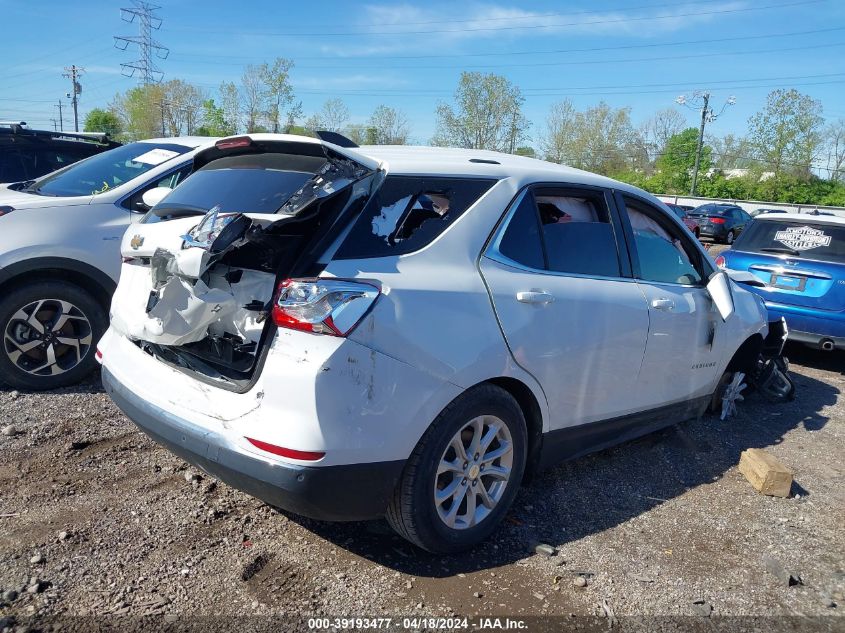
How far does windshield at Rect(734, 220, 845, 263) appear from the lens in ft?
22.7

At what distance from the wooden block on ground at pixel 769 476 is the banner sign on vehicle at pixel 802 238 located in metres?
3.83

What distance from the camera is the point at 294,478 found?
2.48m

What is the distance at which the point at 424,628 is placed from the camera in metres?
2.60

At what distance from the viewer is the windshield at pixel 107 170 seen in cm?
546

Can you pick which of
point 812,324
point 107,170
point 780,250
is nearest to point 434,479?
point 107,170

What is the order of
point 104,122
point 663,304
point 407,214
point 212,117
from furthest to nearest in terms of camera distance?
point 104,122 < point 212,117 < point 663,304 < point 407,214

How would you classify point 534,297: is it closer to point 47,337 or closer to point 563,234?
point 563,234

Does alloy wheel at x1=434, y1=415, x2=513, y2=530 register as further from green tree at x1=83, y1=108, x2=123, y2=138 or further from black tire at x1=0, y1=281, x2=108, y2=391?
green tree at x1=83, y1=108, x2=123, y2=138

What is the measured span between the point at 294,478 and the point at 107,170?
172 inches

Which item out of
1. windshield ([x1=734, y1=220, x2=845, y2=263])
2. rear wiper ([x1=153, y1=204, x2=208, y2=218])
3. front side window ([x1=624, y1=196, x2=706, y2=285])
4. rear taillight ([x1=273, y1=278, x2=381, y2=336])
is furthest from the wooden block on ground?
windshield ([x1=734, y1=220, x2=845, y2=263])

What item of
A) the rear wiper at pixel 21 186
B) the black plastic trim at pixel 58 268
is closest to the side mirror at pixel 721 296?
the black plastic trim at pixel 58 268

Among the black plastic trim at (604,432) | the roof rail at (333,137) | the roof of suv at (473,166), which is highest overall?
the roof rail at (333,137)

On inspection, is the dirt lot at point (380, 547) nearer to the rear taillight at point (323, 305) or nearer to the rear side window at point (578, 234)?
the rear taillight at point (323, 305)

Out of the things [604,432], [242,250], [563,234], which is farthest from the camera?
[604,432]
